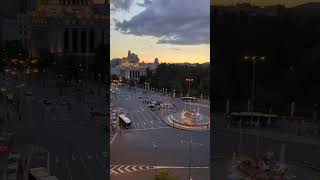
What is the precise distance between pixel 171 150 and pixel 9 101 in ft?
19.2

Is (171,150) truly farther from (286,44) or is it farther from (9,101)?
(9,101)

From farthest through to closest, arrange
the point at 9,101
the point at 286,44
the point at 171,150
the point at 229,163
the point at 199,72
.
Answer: the point at 199,72, the point at 171,150, the point at 286,44, the point at 229,163, the point at 9,101

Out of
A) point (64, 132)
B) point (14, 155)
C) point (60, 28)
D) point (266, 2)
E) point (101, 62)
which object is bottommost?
point (14, 155)

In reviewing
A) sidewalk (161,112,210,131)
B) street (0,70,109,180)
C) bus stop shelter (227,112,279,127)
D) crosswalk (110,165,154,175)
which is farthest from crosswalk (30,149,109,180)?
sidewalk (161,112,210,131)

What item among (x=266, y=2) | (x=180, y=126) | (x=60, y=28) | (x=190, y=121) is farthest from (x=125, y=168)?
(x=190, y=121)

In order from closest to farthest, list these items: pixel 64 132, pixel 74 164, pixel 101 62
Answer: pixel 74 164
pixel 101 62
pixel 64 132

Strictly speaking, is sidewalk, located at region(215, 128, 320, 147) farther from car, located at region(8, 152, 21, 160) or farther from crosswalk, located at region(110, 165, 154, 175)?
car, located at region(8, 152, 21, 160)

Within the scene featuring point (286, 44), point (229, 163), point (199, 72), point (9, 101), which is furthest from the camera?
point (199, 72)

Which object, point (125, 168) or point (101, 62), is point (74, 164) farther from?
point (125, 168)

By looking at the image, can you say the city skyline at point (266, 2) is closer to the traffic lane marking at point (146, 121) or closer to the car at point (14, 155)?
the car at point (14, 155)

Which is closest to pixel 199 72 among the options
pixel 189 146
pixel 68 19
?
pixel 189 146

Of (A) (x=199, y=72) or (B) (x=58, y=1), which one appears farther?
(A) (x=199, y=72)

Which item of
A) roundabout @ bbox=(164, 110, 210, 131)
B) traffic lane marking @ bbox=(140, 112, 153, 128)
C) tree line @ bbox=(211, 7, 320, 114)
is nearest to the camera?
tree line @ bbox=(211, 7, 320, 114)

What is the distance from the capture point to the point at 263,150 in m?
7.63
